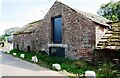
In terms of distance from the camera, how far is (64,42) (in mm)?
15578

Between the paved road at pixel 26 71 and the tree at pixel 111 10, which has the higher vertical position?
the tree at pixel 111 10

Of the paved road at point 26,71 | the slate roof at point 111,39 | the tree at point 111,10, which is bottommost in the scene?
the paved road at point 26,71

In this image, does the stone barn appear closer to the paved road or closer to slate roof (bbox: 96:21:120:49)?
slate roof (bbox: 96:21:120:49)

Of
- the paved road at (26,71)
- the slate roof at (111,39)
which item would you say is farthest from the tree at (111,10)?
the paved road at (26,71)

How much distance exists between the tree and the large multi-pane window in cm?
A: 1355

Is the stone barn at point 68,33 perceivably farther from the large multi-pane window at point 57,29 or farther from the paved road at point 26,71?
the paved road at point 26,71

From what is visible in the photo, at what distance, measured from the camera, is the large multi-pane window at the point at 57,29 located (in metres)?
16.6

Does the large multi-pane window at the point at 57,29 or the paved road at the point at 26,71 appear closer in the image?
the paved road at the point at 26,71

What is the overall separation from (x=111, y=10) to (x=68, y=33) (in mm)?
18461

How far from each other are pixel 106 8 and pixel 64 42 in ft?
64.2

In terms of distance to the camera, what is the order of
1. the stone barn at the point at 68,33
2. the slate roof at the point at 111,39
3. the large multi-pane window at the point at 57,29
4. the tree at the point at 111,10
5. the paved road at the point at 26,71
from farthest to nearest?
the tree at the point at 111,10 → the large multi-pane window at the point at 57,29 → the stone barn at the point at 68,33 → the slate roof at the point at 111,39 → the paved road at the point at 26,71

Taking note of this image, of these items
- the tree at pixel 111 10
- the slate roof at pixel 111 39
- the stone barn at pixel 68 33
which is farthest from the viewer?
the tree at pixel 111 10

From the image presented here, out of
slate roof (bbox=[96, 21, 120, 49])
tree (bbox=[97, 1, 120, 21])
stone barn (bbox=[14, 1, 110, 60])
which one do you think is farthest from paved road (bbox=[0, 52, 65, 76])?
tree (bbox=[97, 1, 120, 21])

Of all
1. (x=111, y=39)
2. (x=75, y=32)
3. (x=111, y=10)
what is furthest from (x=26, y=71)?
(x=111, y=10)
